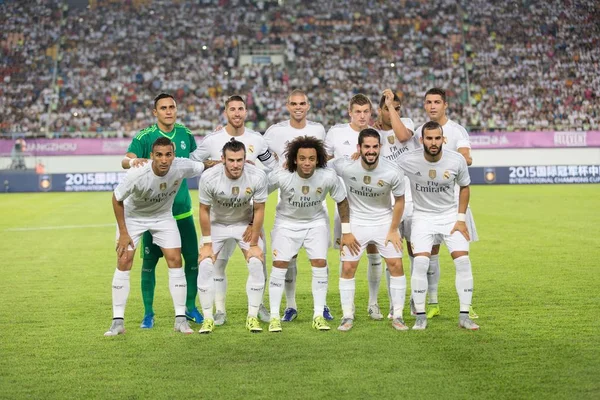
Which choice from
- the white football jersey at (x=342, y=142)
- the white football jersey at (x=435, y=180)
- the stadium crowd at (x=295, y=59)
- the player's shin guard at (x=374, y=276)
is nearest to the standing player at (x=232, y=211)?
the white football jersey at (x=342, y=142)

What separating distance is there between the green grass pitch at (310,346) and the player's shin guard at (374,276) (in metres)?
0.31

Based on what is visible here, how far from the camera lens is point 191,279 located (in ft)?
31.6

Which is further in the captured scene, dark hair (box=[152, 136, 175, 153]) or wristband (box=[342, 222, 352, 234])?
wristband (box=[342, 222, 352, 234])

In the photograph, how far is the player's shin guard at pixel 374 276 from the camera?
938 cm

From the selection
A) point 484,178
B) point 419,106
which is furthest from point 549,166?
point 419,106

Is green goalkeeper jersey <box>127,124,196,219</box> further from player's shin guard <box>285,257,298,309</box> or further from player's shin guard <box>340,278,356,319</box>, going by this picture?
player's shin guard <box>340,278,356,319</box>

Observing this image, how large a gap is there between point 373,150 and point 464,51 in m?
39.7

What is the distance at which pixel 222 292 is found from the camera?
922 cm

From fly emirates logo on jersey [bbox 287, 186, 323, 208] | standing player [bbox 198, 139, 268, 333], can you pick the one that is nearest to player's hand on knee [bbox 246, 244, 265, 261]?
standing player [bbox 198, 139, 268, 333]

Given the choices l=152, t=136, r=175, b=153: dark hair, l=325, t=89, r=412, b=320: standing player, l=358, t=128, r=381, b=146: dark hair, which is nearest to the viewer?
l=152, t=136, r=175, b=153: dark hair

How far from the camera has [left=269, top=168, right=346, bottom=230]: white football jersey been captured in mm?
8688

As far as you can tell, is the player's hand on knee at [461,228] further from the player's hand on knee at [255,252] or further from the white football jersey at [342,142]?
the player's hand on knee at [255,252]

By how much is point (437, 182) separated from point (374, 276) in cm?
140

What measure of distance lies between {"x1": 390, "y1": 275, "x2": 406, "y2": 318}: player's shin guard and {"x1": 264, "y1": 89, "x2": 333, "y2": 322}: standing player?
854mm
